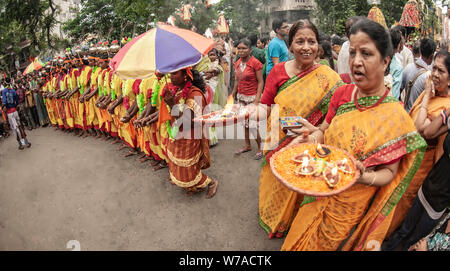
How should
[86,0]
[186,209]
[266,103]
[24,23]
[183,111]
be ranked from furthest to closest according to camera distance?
[86,0] → [24,23] → [186,209] → [183,111] → [266,103]

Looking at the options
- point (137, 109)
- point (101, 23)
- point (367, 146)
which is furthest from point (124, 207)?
point (101, 23)

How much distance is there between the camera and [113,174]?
513 centimetres

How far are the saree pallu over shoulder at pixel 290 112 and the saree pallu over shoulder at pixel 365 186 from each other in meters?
0.48

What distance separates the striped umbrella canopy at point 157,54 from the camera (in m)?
2.85

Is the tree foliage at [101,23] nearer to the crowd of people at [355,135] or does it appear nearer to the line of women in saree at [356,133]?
the crowd of people at [355,135]

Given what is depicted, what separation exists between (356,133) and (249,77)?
305cm

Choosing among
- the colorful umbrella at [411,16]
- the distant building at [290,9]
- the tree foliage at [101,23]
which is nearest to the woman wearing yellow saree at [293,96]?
the colorful umbrella at [411,16]

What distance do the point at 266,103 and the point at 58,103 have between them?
7.78m

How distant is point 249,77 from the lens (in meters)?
4.80

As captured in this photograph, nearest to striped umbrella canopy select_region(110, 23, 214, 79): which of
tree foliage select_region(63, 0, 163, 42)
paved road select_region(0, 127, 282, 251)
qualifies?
paved road select_region(0, 127, 282, 251)

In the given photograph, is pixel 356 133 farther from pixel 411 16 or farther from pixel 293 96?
pixel 411 16

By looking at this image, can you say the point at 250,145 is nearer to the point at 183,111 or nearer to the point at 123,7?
the point at 183,111

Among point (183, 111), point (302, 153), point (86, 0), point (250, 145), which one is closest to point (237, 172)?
point (250, 145)

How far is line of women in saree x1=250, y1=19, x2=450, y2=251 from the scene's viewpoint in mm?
1795
